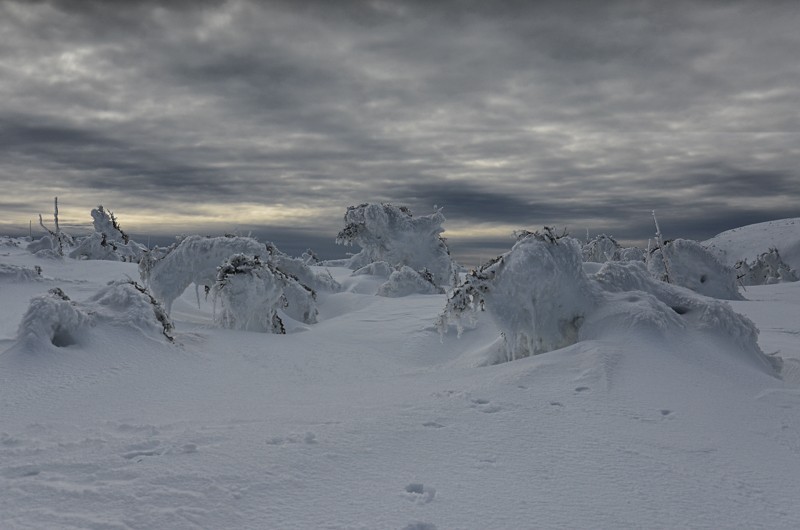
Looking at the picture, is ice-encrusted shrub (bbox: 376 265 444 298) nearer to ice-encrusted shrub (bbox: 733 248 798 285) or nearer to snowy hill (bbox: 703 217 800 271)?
ice-encrusted shrub (bbox: 733 248 798 285)

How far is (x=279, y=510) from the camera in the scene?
3000 mm

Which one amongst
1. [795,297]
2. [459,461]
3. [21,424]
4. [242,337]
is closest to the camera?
[459,461]

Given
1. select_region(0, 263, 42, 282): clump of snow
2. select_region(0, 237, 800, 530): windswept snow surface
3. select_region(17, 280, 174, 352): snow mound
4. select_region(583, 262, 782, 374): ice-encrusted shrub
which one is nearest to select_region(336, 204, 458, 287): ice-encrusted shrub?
select_region(0, 263, 42, 282): clump of snow

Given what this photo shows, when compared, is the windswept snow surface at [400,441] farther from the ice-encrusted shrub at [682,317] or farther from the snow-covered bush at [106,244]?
the snow-covered bush at [106,244]

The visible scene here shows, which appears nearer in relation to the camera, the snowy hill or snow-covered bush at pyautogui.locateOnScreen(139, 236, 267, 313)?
snow-covered bush at pyautogui.locateOnScreen(139, 236, 267, 313)

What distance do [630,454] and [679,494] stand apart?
521 millimetres

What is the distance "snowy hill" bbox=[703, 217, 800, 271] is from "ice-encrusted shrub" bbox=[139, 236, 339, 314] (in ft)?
153

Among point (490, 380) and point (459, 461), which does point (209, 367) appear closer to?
point (490, 380)

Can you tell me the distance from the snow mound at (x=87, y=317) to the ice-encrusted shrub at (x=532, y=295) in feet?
13.9

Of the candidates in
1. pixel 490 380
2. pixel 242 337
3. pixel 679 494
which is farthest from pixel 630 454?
pixel 242 337

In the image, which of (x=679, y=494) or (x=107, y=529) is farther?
(x=679, y=494)

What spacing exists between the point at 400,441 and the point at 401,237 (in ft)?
66.7

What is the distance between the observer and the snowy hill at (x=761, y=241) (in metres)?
A: 47.4

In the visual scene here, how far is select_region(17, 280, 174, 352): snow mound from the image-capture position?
664cm
